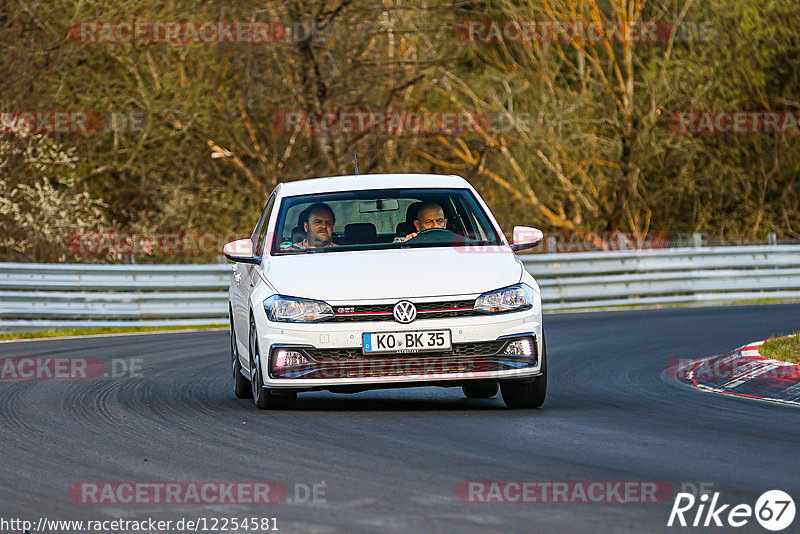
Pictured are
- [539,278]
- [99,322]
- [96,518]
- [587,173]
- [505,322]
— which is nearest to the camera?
[96,518]

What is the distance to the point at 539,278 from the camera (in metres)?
24.8

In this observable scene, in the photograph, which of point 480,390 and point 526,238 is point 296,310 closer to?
point 526,238

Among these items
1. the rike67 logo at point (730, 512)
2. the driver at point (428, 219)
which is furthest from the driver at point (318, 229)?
the rike67 logo at point (730, 512)

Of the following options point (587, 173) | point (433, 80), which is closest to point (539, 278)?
point (433, 80)

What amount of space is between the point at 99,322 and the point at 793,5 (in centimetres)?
2026

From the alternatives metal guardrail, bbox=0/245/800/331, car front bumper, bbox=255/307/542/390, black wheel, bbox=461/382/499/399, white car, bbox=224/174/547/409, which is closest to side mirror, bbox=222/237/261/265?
white car, bbox=224/174/547/409

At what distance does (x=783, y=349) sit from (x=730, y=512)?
22.3 feet

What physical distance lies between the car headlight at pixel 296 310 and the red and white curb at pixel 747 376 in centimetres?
345

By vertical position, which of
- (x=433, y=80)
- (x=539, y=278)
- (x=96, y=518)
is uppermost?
(x=433, y=80)

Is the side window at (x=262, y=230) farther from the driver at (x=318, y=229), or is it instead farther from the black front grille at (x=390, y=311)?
the black front grille at (x=390, y=311)

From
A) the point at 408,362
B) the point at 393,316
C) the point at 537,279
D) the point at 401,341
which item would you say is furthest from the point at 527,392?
the point at 537,279

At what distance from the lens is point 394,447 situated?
8.12 meters

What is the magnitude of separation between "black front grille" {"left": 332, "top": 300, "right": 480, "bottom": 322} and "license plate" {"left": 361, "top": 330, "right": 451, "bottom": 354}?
11 centimetres

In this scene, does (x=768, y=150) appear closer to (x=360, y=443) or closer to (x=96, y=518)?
(x=360, y=443)
